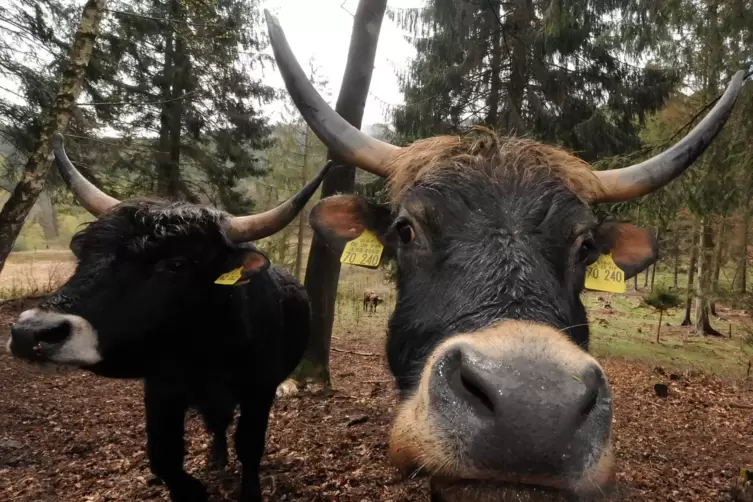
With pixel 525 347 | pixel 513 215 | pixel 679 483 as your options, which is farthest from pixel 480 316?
pixel 679 483

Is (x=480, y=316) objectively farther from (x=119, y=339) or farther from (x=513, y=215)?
(x=119, y=339)

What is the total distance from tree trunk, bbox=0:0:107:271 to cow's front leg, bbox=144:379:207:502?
3213mm

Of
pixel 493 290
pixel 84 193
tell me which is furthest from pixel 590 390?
pixel 84 193

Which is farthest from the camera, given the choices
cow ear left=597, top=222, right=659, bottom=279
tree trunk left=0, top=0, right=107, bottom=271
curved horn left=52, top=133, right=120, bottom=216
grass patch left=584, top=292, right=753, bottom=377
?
grass patch left=584, top=292, right=753, bottom=377

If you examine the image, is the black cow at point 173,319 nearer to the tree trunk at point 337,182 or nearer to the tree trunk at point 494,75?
the tree trunk at point 337,182

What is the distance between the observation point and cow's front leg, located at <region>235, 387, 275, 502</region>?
4.14 meters

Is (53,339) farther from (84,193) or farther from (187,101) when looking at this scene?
(187,101)

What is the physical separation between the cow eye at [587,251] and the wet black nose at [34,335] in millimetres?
3351

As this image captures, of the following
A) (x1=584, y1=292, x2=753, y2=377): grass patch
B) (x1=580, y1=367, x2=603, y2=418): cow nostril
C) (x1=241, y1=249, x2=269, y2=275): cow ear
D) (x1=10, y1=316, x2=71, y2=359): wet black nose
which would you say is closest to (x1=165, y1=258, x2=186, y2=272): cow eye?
(x1=241, y1=249, x2=269, y2=275): cow ear

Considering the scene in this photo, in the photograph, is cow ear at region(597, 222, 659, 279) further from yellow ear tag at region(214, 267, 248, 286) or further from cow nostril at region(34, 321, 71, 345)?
cow nostril at region(34, 321, 71, 345)

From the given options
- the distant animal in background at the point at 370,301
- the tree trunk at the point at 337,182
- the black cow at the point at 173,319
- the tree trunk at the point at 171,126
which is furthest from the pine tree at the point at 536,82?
the distant animal in background at the point at 370,301

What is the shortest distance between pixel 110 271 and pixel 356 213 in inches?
72.6

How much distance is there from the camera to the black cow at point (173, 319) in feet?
10.4

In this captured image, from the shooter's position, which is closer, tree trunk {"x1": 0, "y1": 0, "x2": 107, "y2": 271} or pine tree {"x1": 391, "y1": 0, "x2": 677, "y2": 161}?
tree trunk {"x1": 0, "y1": 0, "x2": 107, "y2": 271}
